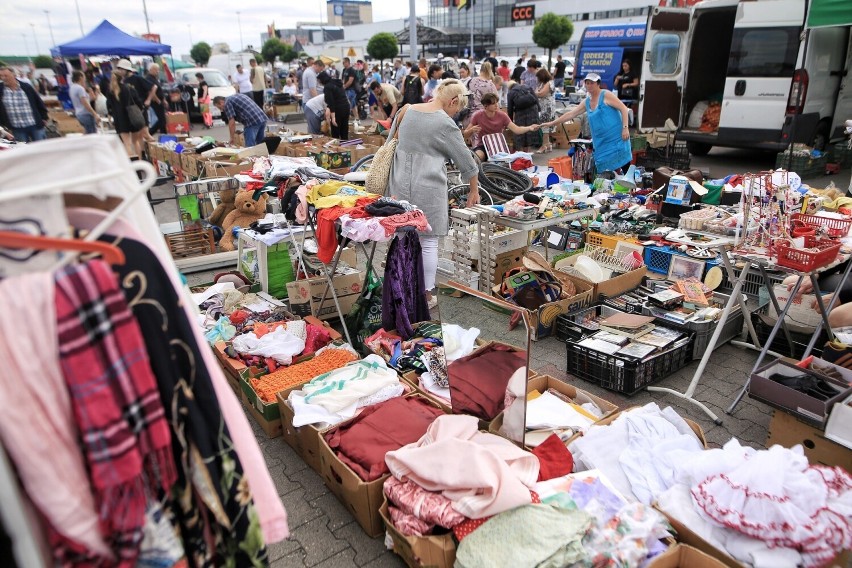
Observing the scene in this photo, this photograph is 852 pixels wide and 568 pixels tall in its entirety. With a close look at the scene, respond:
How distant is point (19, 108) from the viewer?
33.8ft

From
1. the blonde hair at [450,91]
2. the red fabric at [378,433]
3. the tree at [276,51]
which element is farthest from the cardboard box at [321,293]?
the tree at [276,51]

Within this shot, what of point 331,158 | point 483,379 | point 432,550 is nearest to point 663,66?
point 331,158

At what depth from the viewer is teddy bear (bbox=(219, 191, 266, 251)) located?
6.32m

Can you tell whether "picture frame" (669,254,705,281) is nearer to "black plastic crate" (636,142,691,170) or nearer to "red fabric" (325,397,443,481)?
"red fabric" (325,397,443,481)

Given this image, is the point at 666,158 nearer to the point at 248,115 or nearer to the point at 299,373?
the point at 248,115

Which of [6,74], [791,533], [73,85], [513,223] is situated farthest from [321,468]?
[73,85]

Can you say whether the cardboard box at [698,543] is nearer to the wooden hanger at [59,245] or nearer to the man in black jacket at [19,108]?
the wooden hanger at [59,245]

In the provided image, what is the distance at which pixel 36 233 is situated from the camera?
47.8 inches

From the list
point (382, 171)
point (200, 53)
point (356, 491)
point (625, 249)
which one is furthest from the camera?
point (200, 53)

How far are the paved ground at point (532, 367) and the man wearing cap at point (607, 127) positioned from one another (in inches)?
154

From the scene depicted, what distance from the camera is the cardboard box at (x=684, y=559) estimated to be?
2210 mm

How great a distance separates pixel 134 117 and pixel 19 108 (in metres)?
2.14

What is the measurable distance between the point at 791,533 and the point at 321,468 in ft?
7.08

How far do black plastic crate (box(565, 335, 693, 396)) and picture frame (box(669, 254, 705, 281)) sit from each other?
48.0 inches
